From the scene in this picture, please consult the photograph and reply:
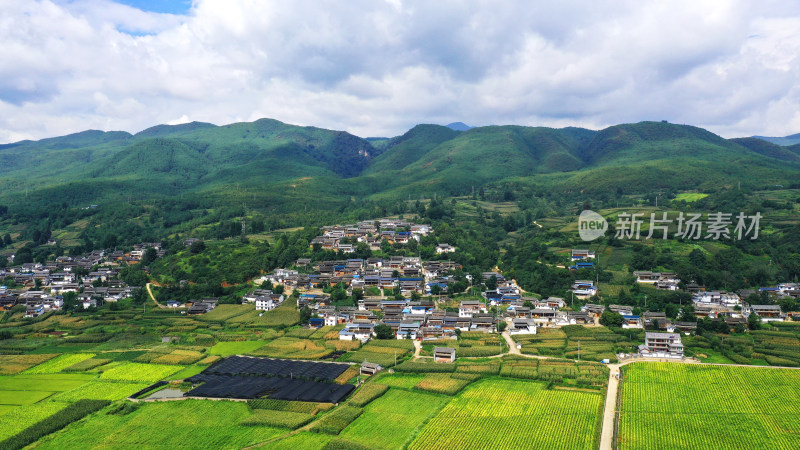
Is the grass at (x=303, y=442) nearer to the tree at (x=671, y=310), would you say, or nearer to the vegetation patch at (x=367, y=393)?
the vegetation patch at (x=367, y=393)

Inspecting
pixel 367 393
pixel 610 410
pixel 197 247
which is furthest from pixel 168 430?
pixel 197 247

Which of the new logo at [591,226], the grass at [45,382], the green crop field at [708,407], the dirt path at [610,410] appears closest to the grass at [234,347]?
the grass at [45,382]

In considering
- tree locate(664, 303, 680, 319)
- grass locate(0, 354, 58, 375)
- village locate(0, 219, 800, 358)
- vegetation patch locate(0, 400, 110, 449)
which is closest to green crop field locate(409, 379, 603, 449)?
village locate(0, 219, 800, 358)

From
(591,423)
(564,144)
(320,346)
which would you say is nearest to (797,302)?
(591,423)

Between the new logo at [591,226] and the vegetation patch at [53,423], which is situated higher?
the new logo at [591,226]

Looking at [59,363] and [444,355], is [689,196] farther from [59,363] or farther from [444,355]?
[59,363]

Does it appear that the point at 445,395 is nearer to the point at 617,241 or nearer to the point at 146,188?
the point at 617,241

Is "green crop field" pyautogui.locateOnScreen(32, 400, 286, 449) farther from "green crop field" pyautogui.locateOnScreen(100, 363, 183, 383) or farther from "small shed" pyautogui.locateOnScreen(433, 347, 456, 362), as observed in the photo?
"small shed" pyautogui.locateOnScreen(433, 347, 456, 362)
